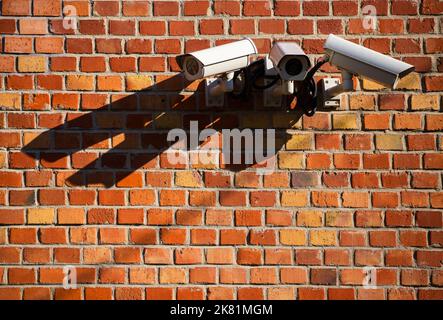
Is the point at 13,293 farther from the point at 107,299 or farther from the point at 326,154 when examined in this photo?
the point at 326,154

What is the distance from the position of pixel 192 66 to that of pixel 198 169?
17.5 inches

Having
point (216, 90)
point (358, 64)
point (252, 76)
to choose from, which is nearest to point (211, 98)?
point (216, 90)

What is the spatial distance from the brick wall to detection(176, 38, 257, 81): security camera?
0.23 metres

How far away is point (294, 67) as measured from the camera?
1.71 meters

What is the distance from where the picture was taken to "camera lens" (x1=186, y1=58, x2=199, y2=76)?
175 cm

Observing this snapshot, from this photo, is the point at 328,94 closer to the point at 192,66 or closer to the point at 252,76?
the point at 252,76

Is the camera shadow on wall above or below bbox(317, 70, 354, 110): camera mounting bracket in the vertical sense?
below

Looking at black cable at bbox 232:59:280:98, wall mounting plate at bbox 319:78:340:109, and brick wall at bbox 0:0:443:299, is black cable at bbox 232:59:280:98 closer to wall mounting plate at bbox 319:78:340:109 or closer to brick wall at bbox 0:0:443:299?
brick wall at bbox 0:0:443:299

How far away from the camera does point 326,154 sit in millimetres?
1976

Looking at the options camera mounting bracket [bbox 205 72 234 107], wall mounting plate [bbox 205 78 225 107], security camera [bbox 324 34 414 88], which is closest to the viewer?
security camera [bbox 324 34 414 88]

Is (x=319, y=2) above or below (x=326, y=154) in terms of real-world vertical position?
above

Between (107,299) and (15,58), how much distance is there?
42.8 inches

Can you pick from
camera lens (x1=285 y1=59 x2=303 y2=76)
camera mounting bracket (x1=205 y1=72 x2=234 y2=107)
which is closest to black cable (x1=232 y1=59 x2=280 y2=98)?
camera mounting bracket (x1=205 y1=72 x2=234 y2=107)
